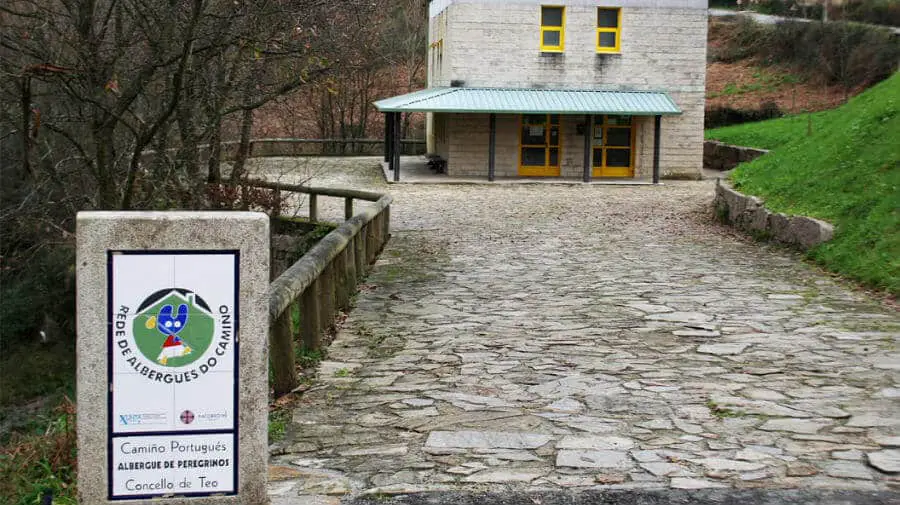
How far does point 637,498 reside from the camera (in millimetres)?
4945

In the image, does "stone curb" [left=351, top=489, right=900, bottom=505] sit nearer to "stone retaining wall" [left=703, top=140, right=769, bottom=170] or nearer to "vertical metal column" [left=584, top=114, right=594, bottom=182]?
"vertical metal column" [left=584, top=114, right=594, bottom=182]

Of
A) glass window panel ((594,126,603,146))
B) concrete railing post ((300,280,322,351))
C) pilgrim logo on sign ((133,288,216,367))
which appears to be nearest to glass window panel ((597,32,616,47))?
glass window panel ((594,126,603,146))

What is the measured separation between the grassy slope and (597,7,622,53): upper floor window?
1233 cm

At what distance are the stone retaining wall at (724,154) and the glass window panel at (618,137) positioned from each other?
13.7 ft

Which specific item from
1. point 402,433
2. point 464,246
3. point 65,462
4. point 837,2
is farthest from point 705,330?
point 837,2

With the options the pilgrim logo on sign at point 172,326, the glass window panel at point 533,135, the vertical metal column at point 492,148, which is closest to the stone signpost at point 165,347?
the pilgrim logo on sign at point 172,326

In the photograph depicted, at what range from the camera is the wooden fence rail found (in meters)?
6.86

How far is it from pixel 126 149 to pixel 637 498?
11.2m

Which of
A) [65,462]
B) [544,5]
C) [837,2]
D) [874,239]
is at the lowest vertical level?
[65,462]

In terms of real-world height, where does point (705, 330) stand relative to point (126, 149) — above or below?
below

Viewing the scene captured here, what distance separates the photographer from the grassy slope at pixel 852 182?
39.9 ft

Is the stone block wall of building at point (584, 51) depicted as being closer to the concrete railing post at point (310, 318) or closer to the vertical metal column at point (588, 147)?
the vertical metal column at point (588, 147)

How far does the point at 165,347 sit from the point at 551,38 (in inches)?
1126

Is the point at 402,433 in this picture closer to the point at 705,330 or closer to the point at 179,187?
the point at 705,330
